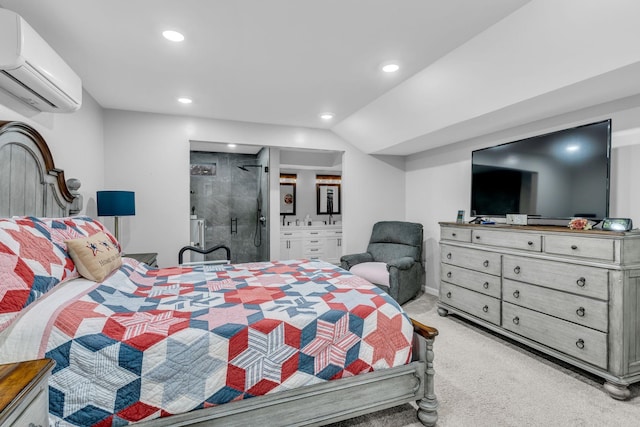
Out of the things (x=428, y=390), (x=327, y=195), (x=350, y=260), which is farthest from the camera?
(x=327, y=195)

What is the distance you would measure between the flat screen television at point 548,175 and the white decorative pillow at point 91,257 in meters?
3.44

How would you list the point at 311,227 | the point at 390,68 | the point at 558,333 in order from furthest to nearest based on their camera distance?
1. the point at 311,227
2. the point at 390,68
3. the point at 558,333

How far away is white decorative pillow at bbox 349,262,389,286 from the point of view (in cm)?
387

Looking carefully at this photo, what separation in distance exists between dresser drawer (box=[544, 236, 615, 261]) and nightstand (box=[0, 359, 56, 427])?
9.94 ft

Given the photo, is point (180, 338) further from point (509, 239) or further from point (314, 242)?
point (314, 242)

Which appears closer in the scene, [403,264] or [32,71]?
[32,71]

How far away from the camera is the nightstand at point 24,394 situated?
0.83 m

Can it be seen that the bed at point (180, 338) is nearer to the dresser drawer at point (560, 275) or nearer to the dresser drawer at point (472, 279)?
the dresser drawer at point (560, 275)

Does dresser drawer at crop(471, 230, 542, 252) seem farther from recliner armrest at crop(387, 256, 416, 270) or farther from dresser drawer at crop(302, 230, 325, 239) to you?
dresser drawer at crop(302, 230, 325, 239)

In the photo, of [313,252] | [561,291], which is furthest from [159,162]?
[561,291]

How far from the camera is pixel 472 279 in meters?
3.24

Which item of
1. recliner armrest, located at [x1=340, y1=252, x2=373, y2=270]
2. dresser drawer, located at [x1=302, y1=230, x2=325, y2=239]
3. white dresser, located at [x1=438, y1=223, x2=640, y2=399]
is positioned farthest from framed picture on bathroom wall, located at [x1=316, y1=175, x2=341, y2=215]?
white dresser, located at [x1=438, y1=223, x2=640, y2=399]

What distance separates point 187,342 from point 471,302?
281cm

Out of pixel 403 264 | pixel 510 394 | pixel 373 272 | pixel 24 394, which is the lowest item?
pixel 510 394
